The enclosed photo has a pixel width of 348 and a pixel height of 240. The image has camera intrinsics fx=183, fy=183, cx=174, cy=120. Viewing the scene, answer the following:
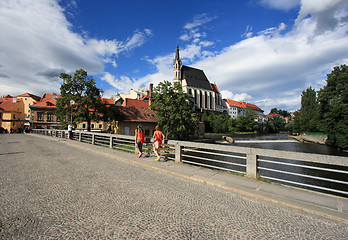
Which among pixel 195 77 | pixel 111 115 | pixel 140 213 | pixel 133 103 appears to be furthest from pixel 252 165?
pixel 195 77

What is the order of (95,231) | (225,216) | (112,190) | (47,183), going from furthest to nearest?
(47,183)
(112,190)
(225,216)
(95,231)

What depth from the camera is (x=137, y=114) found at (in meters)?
36.1

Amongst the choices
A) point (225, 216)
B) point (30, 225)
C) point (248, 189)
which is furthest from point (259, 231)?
point (30, 225)

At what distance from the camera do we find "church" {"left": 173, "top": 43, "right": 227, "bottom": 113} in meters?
101

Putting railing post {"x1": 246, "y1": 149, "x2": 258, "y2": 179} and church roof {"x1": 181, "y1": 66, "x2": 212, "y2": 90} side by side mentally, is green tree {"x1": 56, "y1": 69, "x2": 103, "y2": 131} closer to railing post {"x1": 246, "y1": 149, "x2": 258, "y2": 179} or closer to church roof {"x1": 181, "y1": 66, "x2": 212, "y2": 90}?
railing post {"x1": 246, "y1": 149, "x2": 258, "y2": 179}

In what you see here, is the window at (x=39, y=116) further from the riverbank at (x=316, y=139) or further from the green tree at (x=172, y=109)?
the riverbank at (x=316, y=139)

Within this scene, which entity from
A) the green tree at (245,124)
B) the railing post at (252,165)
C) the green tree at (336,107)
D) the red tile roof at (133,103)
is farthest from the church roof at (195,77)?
the railing post at (252,165)

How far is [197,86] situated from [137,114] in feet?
244

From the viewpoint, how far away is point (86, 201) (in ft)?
13.6

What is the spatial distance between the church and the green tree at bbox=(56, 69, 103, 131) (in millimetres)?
69952

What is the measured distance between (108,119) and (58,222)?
32426 millimetres

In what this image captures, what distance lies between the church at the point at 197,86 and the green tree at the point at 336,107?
60.8 metres

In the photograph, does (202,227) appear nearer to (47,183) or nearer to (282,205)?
(282,205)

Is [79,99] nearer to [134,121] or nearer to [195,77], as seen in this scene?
[134,121]
